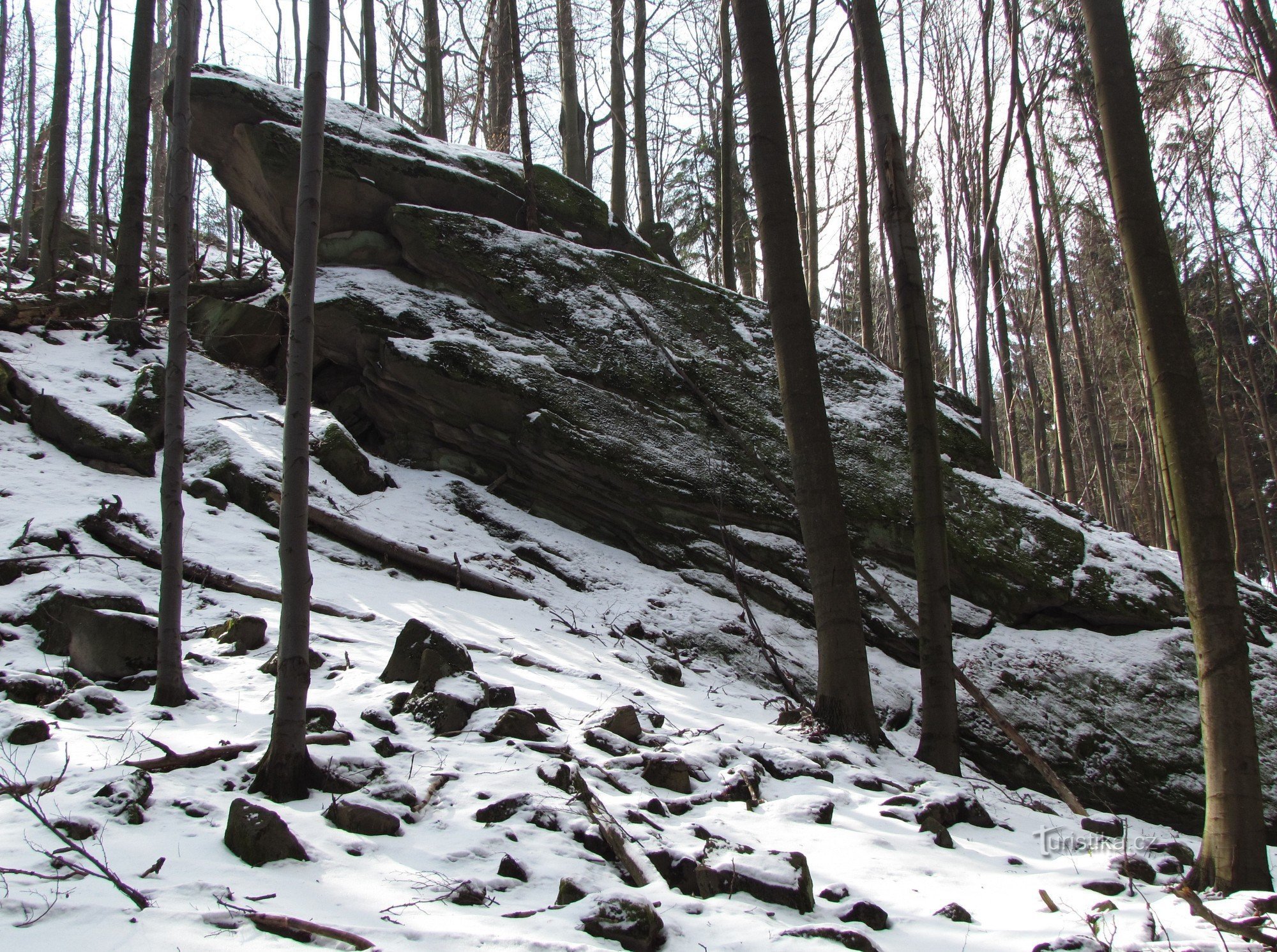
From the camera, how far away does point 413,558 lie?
7863mm

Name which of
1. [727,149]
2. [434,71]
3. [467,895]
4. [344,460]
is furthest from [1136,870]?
[434,71]

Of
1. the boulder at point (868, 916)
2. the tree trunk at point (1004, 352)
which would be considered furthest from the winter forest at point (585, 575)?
the tree trunk at point (1004, 352)

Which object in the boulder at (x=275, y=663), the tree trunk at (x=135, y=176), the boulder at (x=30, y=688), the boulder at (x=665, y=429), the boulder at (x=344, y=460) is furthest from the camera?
the tree trunk at (x=135, y=176)

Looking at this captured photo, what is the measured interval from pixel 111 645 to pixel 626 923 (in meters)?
3.87

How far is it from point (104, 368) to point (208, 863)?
948 cm

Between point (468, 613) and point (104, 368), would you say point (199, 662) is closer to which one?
point (468, 613)

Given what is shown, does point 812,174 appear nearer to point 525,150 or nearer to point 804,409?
point 525,150

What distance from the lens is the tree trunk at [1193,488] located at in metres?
3.56

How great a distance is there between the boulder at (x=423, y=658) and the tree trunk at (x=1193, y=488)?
4.22m

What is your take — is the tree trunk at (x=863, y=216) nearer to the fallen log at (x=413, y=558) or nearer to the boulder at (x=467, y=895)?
the fallen log at (x=413, y=558)

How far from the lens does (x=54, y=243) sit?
42.9ft

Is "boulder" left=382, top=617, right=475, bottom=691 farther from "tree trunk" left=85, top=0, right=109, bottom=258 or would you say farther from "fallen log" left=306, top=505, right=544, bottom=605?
"tree trunk" left=85, top=0, right=109, bottom=258

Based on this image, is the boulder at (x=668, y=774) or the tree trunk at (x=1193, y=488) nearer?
the tree trunk at (x=1193, y=488)

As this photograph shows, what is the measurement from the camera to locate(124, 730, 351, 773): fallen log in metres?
3.58
